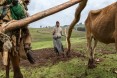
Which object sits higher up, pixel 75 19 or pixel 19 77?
pixel 75 19

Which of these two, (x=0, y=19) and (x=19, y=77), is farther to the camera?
(x=19, y=77)

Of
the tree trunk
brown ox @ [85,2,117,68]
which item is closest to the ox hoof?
brown ox @ [85,2,117,68]

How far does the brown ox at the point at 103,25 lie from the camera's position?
1269 centimetres

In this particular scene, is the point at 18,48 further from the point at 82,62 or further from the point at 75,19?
the point at 82,62

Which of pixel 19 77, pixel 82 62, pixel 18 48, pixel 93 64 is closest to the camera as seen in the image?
pixel 18 48

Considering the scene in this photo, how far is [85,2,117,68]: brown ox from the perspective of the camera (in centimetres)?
1269

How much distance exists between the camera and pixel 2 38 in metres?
6.86

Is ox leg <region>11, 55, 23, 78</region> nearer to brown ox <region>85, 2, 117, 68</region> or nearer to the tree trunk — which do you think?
brown ox <region>85, 2, 117, 68</region>

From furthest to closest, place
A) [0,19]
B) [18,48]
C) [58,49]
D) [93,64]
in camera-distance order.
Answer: [58,49], [93,64], [18,48], [0,19]

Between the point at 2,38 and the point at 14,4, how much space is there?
2606mm

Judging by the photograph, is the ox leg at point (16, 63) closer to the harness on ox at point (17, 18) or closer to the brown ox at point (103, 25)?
the harness on ox at point (17, 18)

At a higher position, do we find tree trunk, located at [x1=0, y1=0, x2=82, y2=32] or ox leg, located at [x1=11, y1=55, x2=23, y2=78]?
tree trunk, located at [x1=0, y1=0, x2=82, y2=32]

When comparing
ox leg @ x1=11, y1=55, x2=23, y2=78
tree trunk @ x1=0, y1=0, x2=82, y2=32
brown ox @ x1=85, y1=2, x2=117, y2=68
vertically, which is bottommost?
ox leg @ x1=11, y1=55, x2=23, y2=78

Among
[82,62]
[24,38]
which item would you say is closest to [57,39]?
[82,62]
